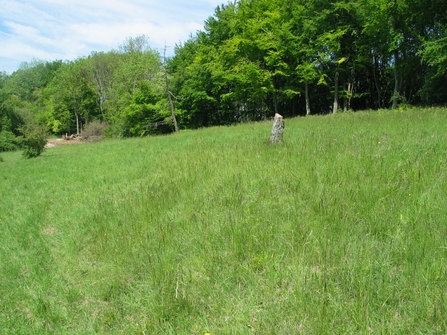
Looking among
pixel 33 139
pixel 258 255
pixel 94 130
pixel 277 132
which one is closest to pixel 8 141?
pixel 94 130

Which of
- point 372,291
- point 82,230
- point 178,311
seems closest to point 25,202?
point 82,230

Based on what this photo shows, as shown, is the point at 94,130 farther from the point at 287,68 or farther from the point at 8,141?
the point at 287,68

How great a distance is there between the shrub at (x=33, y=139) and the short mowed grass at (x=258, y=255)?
18.5 meters

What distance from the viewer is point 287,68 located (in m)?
27.4

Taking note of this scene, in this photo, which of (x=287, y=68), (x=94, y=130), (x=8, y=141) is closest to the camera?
(x=287, y=68)

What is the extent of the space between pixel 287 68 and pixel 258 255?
27329 mm

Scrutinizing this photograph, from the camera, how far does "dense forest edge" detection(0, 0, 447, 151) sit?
816 inches

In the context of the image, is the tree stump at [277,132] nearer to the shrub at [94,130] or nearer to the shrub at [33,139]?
the shrub at [33,139]

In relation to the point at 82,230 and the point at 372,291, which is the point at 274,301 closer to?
the point at 372,291

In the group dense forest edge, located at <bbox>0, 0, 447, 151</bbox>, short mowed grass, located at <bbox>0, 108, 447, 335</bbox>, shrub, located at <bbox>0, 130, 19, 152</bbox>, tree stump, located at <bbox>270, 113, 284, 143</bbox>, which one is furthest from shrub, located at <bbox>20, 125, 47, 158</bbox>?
shrub, located at <bbox>0, 130, 19, 152</bbox>

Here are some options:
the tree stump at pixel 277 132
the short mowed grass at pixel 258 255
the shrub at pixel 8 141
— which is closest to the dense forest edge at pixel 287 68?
the shrub at pixel 8 141

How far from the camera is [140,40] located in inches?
2100

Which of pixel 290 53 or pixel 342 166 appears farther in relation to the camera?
pixel 290 53

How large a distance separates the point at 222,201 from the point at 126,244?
1.67 meters
